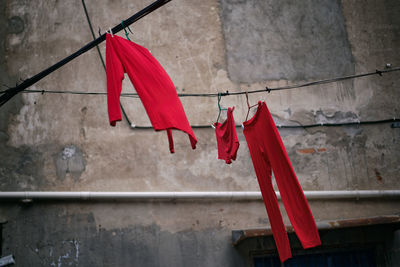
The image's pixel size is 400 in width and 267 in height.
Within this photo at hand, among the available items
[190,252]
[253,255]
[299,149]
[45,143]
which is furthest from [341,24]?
[45,143]

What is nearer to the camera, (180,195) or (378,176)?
(180,195)

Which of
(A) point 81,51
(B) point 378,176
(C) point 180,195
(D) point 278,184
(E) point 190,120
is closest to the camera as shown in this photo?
(A) point 81,51

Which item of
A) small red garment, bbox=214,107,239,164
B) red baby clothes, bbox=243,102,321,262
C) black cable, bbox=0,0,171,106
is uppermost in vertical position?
black cable, bbox=0,0,171,106

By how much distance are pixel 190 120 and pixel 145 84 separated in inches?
121

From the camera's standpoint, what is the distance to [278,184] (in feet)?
13.8

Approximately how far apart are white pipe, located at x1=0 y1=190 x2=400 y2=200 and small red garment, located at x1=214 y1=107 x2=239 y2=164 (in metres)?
1.27

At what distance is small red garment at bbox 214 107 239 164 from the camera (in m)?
5.03

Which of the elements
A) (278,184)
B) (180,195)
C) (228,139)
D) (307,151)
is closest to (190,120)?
(180,195)

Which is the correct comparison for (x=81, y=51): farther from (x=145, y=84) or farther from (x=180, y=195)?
(x=180, y=195)

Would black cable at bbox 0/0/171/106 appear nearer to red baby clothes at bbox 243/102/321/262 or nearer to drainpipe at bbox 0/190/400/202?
red baby clothes at bbox 243/102/321/262

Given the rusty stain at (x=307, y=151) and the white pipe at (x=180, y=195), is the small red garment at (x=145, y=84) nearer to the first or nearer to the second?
the white pipe at (x=180, y=195)

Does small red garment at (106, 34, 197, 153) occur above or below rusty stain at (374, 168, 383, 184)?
above

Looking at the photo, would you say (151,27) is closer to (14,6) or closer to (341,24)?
(14,6)

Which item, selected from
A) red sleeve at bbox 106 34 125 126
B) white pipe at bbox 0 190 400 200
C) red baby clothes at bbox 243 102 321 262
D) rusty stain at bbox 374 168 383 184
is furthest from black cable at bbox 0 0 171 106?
rusty stain at bbox 374 168 383 184
